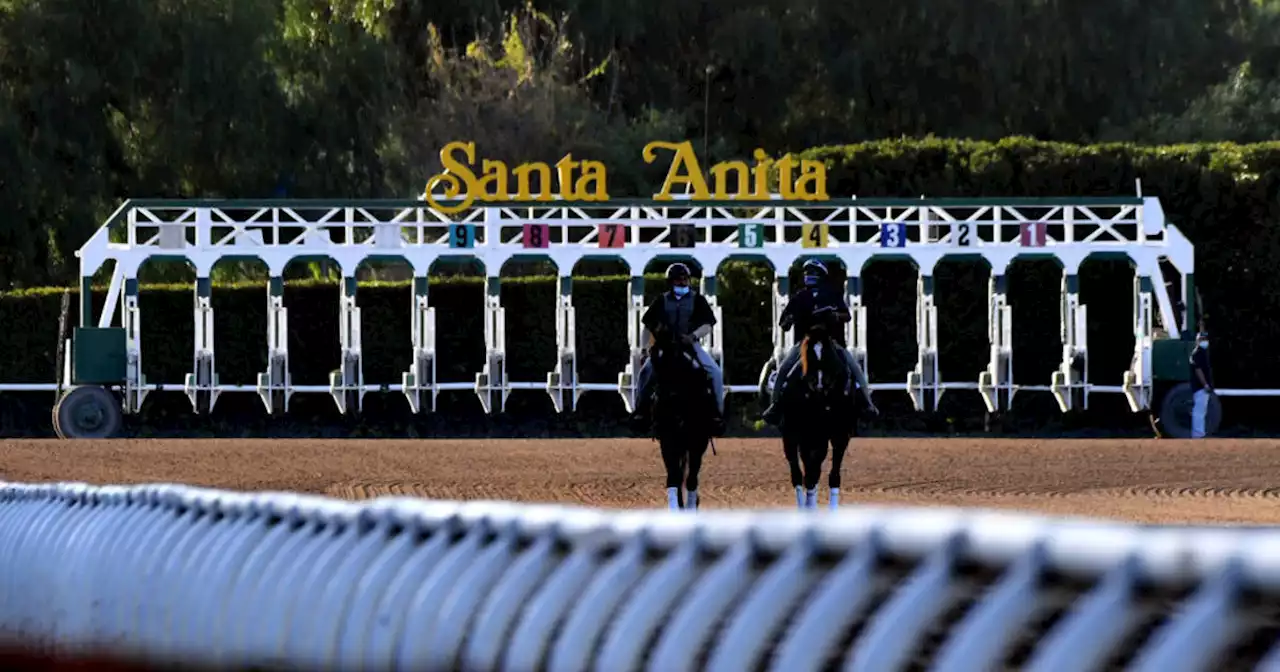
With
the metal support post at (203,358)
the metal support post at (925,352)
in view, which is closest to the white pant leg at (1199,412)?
the metal support post at (925,352)

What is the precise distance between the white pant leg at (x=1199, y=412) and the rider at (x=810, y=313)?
1699 centimetres

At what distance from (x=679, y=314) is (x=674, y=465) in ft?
3.89

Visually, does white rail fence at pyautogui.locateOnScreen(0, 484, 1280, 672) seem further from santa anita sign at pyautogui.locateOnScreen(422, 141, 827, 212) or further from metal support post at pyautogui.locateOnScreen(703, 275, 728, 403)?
santa anita sign at pyautogui.locateOnScreen(422, 141, 827, 212)

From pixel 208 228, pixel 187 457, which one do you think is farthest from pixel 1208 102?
pixel 187 457

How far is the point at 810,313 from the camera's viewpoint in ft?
53.0

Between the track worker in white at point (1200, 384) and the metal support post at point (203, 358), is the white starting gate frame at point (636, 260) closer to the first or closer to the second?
the metal support post at point (203, 358)

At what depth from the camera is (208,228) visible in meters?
34.3

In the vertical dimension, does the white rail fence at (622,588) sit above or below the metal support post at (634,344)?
below

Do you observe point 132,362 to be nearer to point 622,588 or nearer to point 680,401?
point 680,401

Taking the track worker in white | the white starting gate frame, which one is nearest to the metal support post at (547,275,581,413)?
the white starting gate frame

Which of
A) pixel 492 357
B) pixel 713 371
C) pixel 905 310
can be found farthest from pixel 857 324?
pixel 713 371

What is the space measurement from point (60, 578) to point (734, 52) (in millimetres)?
47214

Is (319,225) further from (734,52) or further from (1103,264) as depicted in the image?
(734,52)

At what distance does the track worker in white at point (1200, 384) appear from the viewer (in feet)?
106
